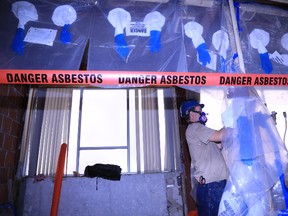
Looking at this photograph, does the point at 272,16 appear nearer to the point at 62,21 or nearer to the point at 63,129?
the point at 62,21

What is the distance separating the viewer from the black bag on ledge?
355 centimetres

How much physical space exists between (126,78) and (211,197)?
1.28m

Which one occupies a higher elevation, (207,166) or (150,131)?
(150,131)

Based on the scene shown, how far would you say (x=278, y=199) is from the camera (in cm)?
118

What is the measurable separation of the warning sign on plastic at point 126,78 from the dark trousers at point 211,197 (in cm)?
99

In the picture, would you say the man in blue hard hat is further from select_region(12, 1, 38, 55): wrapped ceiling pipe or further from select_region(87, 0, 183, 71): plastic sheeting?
select_region(12, 1, 38, 55): wrapped ceiling pipe

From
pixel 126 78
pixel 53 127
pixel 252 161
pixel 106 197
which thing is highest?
pixel 53 127

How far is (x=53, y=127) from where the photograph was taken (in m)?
4.00

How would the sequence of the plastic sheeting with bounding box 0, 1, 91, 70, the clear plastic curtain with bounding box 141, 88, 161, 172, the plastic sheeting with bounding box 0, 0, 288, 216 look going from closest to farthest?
the plastic sheeting with bounding box 0, 0, 288, 216
the plastic sheeting with bounding box 0, 1, 91, 70
the clear plastic curtain with bounding box 141, 88, 161, 172

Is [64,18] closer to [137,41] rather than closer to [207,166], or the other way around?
[137,41]

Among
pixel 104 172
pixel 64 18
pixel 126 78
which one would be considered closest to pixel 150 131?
pixel 104 172

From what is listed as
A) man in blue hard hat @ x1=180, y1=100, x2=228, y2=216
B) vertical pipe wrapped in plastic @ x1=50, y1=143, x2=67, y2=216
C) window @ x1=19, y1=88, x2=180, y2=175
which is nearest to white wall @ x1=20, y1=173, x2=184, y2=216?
window @ x1=19, y1=88, x2=180, y2=175

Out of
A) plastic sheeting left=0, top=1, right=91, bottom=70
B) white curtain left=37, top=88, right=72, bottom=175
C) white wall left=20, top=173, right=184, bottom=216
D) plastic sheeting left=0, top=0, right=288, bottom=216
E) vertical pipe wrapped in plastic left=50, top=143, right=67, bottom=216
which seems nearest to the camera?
plastic sheeting left=0, top=0, right=288, bottom=216

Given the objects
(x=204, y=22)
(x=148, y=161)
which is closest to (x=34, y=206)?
(x=148, y=161)
